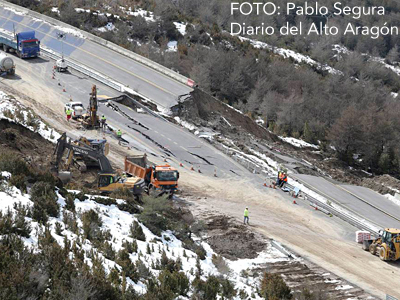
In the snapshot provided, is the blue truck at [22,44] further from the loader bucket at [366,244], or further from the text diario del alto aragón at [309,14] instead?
the text diario del alto aragón at [309,14]

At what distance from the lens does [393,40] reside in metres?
137

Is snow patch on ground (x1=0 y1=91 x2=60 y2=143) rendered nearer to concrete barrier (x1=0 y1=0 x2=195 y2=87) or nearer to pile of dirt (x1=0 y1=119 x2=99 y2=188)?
pile of dirt (x1=0 y1=119 x2=99 y2=188)

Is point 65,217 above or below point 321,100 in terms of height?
above

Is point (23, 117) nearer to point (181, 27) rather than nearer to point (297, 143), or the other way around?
point (297, 143)

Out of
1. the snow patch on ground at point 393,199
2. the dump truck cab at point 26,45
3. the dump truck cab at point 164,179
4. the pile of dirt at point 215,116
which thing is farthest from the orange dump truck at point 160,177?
the dump truck cab at point 26,45

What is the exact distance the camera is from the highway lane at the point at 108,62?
171 feet

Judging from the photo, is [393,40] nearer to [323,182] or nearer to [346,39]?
[346,39]

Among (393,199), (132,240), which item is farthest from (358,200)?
(132,240)

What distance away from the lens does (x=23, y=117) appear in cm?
3541

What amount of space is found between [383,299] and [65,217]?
44.3 ft

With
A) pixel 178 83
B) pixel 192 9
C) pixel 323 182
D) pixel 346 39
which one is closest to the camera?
pixel 323 182

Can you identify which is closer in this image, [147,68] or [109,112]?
[109,112]

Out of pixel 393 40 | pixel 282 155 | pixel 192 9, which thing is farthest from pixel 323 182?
pixel 393 40

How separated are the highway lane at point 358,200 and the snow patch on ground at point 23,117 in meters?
17.3
